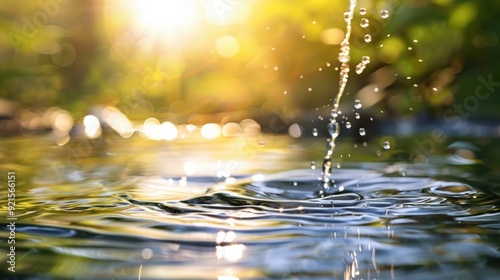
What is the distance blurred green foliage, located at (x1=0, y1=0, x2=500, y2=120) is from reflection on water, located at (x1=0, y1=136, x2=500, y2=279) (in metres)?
3.11

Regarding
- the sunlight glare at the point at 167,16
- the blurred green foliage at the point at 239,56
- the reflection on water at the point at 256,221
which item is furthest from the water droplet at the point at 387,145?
the sunlight glare at the point at 167,16

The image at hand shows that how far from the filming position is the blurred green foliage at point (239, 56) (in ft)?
20.2

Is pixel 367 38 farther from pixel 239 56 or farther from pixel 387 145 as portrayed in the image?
pixel 387 145

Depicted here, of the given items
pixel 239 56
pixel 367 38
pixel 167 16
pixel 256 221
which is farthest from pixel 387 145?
pixel 167 16

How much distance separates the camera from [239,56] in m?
7.96

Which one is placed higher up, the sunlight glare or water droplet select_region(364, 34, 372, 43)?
the sunlight glare

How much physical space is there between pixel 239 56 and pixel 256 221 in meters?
6.18

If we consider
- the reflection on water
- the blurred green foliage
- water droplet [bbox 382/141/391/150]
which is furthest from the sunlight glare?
the reflection on water

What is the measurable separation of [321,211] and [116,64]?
7.12m

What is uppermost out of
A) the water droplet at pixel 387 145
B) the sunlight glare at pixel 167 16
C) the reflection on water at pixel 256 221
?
the sunlight glare at pixel 167 16

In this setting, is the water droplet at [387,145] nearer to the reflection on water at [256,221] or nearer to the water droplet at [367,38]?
the reflection on water at [256,221]

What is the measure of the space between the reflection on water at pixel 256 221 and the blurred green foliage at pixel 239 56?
10.2 feet

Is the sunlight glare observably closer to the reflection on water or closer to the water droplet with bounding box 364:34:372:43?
the water droplet with bounding box 364:34:372:43

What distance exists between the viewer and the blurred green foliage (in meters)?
6.15
